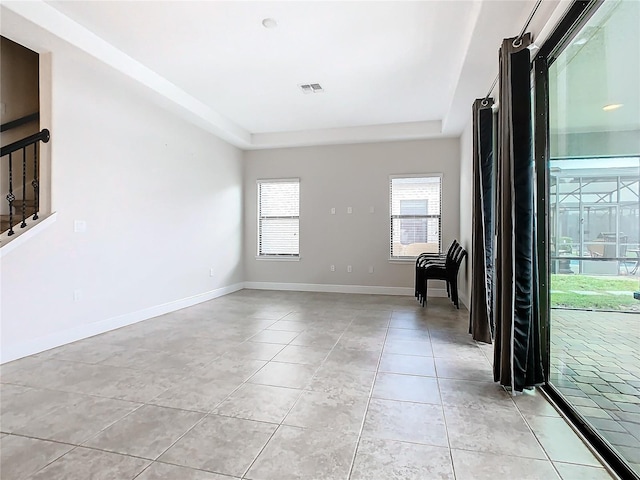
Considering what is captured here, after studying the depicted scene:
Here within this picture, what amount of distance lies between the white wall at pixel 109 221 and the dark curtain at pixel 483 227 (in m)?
3.98

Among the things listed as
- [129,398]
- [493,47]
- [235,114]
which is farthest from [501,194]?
[235,114]

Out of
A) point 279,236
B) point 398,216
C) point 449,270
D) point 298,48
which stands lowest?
point 449,270

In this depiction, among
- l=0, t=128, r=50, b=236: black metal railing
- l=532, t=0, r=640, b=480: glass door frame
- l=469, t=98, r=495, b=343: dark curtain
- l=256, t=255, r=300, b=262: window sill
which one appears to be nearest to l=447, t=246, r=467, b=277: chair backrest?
l=469, t=98, r=495, b=343: dark curtain

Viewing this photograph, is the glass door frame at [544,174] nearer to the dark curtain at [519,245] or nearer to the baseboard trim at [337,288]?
the dark curtain at [519,245]

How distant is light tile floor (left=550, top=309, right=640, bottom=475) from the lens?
75.8 inches

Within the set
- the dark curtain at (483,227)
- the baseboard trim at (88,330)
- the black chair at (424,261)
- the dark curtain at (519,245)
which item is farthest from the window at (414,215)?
the dark curtain at (519,245)

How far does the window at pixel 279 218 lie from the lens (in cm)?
716

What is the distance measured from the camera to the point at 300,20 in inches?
126

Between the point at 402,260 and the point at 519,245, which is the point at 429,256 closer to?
the point at 402,260

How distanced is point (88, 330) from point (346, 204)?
4523mm

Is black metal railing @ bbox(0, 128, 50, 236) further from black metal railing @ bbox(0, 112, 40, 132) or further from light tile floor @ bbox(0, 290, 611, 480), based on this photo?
light tile floor @ bbox(0, 290, 611, 480)

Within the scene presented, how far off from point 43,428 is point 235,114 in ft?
16.1

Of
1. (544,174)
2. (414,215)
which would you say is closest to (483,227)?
(544,174)

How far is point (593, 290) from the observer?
239 cm
